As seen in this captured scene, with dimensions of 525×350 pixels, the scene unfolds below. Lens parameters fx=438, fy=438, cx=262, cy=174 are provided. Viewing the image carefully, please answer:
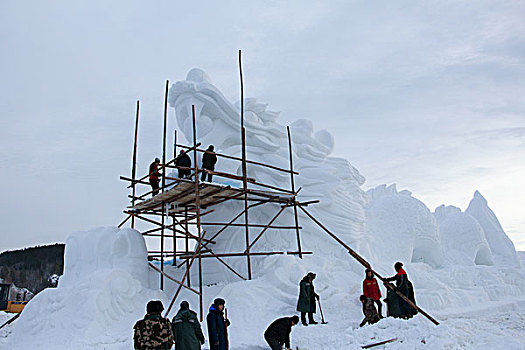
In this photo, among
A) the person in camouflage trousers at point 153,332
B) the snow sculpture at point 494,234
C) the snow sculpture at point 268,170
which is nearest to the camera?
the person in camouflage trousers at point 153,332

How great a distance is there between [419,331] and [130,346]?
15.0 feet

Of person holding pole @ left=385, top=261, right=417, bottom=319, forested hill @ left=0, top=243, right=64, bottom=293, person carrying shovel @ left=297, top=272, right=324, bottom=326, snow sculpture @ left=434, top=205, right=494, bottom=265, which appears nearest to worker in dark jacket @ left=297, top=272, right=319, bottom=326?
person carrying shovel @ left=297, top=272, right=324, bottom=326

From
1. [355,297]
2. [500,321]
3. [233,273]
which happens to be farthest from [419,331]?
[233,273]

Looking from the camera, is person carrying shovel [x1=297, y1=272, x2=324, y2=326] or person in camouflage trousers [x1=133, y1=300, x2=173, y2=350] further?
person carrying shovel [x1=297, y1=272, x2=324, y2=326]

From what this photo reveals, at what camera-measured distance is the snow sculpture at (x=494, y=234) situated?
17375 millimetres

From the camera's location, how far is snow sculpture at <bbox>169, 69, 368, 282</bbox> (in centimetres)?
1157

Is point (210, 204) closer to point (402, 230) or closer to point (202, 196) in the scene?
point (202, 196)

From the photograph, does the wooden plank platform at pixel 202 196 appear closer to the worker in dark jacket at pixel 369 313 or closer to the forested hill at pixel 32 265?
the worker in dark jacket at pixel 369 313

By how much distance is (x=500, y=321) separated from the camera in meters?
9.27

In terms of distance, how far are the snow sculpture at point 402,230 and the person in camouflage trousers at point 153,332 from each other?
919cm

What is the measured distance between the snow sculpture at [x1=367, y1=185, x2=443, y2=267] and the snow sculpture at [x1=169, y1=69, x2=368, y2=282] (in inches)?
43.3

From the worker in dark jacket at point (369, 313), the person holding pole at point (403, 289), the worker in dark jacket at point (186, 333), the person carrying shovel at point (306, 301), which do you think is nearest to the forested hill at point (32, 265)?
the person carrying shovel at point (306, 301)

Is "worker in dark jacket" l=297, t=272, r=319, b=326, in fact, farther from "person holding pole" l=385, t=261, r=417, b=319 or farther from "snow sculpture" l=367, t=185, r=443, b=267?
"snow sculpture" l=367, t=185, r=443, b=267

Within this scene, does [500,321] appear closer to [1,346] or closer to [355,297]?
[355,297]
